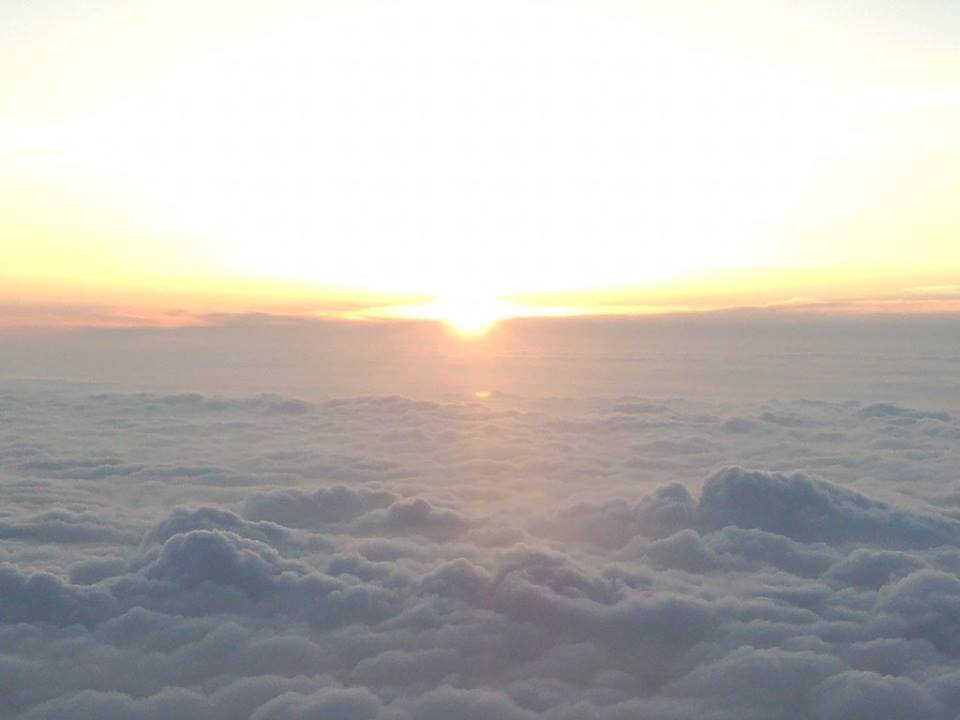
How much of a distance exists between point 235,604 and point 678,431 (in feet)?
175

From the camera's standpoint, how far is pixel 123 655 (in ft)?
85.1

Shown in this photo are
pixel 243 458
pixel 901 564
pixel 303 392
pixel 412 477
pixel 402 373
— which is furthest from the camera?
pixel 402 373

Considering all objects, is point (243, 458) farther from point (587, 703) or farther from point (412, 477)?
point (587, 703)

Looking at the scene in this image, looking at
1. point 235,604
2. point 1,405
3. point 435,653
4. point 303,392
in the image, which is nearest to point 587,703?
point 435,653

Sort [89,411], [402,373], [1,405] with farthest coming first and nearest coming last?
[402,373] < [1,405] < [89,411]

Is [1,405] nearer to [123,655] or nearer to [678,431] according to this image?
[678,431]

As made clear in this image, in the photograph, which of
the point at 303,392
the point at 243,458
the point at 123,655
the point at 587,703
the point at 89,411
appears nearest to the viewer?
the point at 587,703

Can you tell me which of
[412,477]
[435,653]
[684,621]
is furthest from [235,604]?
[412,477]

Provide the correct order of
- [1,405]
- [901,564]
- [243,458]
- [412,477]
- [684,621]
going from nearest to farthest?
[684,621] < [901,564] < [412,477] < [243,458] < [1,405]

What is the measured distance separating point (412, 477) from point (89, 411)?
58543 millimetres

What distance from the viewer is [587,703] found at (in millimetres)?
23453

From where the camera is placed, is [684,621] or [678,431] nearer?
[684,621]

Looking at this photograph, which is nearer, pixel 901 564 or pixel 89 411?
pixel 901 564

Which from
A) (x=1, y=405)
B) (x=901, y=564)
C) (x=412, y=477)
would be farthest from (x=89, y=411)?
(x=901, y=564)
